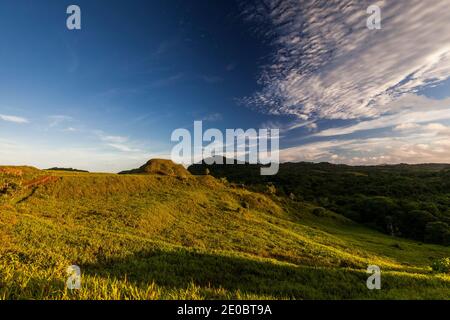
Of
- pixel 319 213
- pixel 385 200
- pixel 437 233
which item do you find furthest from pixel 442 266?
pixel 385 200

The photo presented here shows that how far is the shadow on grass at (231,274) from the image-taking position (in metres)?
13.2

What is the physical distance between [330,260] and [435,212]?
80.7 m

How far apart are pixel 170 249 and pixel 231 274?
258 inches

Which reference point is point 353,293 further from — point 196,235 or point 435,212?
point 435,212

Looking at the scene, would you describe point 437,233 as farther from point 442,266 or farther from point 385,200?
point 442,266

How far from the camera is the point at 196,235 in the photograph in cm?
3178

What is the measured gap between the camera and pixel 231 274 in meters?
16.8

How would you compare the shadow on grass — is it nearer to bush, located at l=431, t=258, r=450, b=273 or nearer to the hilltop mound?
bush, located at l=431, t=258, r=450, b=273

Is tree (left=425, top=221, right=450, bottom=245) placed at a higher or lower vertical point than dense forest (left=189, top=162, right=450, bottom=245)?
lower

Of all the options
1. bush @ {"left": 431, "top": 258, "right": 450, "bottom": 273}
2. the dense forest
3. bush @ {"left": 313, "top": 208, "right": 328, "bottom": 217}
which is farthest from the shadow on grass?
the dense forest

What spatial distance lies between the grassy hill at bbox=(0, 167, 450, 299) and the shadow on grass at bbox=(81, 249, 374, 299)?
0.22 feet

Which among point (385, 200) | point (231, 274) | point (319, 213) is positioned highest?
point (231, 274)

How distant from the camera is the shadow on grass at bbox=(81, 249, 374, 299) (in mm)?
13156
